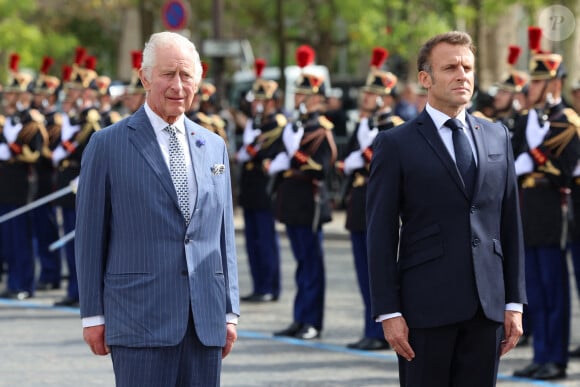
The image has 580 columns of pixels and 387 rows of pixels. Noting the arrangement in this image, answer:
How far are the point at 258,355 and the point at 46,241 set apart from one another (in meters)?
5.11

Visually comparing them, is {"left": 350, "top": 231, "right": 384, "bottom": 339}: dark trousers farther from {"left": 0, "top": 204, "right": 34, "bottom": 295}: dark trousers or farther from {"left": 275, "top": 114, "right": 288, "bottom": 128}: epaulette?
{"left": 0, "top": 204, "right": 34, "bottom": 295}: dark trousers

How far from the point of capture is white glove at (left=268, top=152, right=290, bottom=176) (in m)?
12.0

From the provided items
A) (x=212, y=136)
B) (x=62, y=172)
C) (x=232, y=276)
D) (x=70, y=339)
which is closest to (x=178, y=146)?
(x=212, y=136)

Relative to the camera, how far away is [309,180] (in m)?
12.0

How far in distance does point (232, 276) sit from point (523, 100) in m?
6.34

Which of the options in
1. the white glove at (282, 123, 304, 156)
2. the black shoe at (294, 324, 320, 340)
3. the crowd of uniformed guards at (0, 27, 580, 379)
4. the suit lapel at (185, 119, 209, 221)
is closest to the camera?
the suit lapel at (185, 119, 209, 221)

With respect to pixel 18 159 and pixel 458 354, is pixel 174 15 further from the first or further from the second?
pixel 458 354

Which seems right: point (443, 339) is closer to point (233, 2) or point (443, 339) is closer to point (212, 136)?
point (212, 136)

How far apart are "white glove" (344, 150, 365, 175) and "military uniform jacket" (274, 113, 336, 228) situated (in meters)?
0.51

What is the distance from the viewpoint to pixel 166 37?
537 cm

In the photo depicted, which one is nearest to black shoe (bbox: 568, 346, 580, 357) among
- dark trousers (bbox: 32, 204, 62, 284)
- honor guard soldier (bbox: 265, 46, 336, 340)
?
honor guard soldier (bbox: 265, 46, 336, 340)

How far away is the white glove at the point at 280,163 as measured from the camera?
1199cm

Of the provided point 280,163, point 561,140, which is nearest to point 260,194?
point 280,163

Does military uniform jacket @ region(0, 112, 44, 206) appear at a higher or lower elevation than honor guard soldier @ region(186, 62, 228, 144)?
lower
